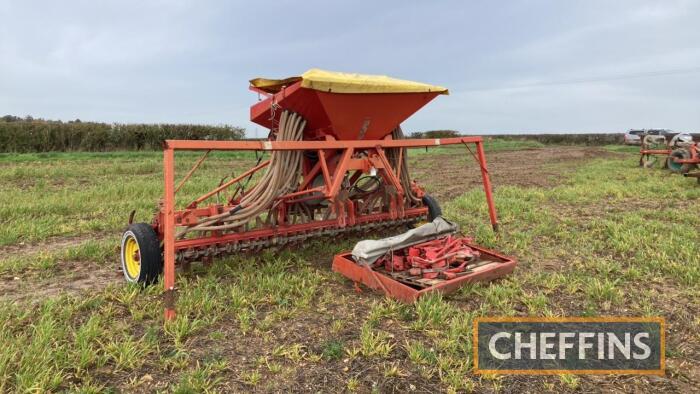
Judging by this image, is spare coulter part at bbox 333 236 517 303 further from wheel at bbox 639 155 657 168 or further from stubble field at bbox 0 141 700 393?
wheel at bbox 639 155 657 168

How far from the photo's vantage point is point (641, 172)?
12.5 meters

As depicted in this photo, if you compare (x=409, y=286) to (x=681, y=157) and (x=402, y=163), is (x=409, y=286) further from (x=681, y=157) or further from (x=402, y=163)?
(x=681, y=157)

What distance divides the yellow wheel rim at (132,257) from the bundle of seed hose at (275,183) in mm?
750

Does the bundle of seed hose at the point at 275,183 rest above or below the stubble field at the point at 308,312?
above

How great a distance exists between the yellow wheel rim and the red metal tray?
1938mm

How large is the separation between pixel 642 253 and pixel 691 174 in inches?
276

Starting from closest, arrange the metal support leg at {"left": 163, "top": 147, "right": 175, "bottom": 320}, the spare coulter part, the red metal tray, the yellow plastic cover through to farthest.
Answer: the metal support leg at {"left": 163, "top": 147, "right": 175, "bottom": 320}
the red metal tray
the spare coulter part
the yellow plastic cover

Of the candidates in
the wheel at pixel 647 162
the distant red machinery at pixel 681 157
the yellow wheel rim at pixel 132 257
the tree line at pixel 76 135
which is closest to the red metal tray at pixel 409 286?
the yellow wheel rim at pixel 132 257

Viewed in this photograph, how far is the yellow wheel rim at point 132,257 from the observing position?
158 inches

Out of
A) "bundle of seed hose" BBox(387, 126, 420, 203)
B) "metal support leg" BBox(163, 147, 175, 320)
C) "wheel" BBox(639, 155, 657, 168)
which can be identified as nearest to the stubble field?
"metal support leg" BBox(163, 147, 175, 320)

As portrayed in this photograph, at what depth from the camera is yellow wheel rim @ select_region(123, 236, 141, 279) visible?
13.2 feet

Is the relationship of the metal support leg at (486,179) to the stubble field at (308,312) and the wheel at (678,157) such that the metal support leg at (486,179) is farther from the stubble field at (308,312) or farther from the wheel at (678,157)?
the wheel at (678,157)

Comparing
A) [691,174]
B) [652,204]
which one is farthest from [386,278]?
[691,174]

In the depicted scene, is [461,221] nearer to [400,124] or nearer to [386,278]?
[400,124]
